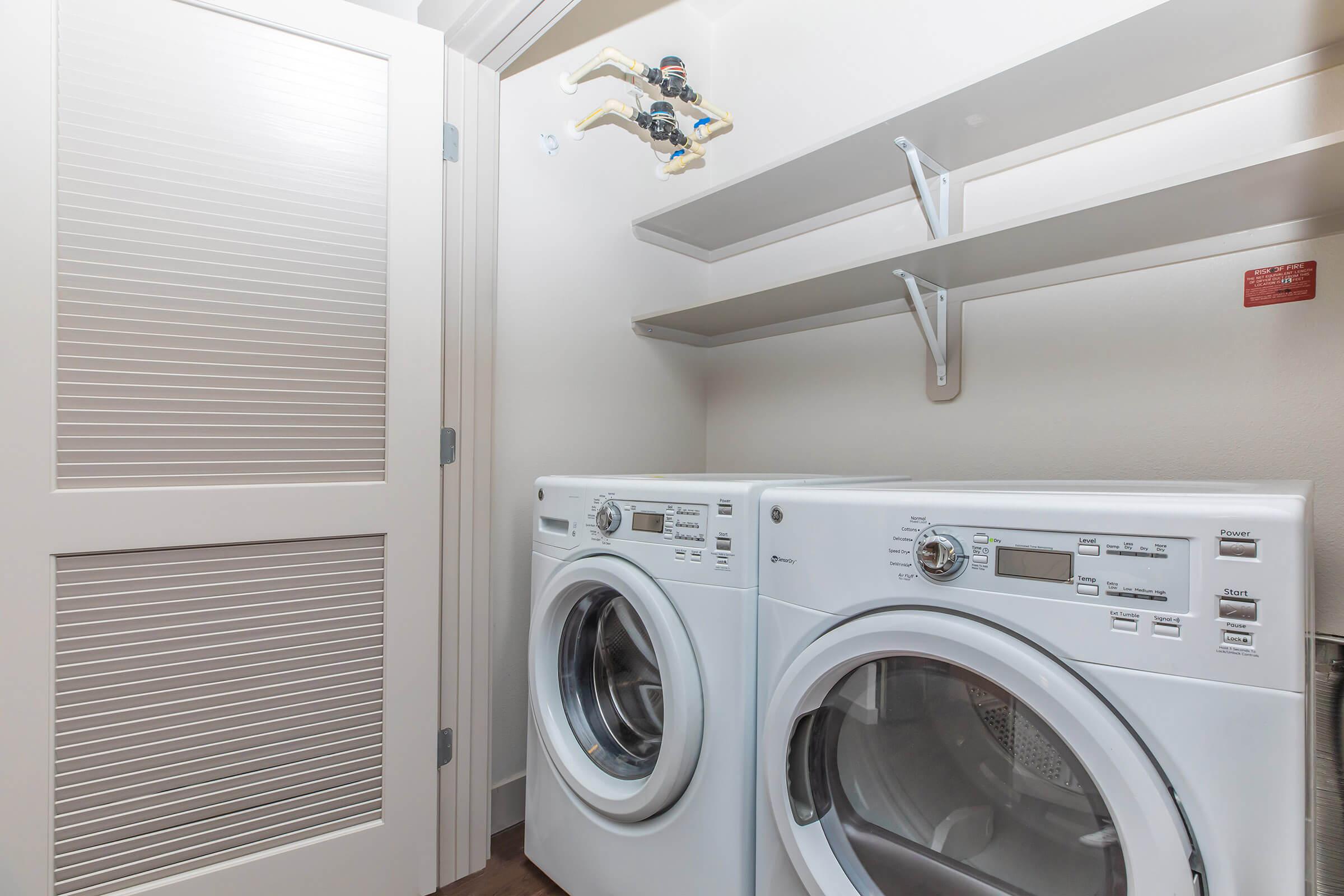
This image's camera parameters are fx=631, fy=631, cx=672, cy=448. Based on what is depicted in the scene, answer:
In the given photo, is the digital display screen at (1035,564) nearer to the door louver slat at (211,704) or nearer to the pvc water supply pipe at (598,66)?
the door louver slat at (211,704)

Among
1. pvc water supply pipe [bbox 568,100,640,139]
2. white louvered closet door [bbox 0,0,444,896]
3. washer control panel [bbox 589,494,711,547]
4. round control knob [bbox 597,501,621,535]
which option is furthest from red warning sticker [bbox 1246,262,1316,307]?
white louvered closet door [bbox 0,0,444,896]

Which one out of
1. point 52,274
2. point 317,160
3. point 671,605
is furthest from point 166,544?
point 671,605

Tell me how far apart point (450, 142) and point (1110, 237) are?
5.03 feet

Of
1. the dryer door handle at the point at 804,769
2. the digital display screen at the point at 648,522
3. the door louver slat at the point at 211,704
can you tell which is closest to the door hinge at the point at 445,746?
the door louver slat at the point at 211,704

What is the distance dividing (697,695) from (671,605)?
17 cm

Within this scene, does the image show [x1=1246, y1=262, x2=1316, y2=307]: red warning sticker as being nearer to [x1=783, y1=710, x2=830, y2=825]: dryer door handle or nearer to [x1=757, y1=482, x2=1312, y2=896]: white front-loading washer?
[x1=757, y1=482, x2=1312, y2=896]: white front-loading washer

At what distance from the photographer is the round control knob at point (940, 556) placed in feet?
2.76

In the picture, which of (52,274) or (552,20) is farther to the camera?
(552,20)

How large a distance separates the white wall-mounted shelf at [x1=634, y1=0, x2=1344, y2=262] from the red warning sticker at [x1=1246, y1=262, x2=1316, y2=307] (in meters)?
0.42

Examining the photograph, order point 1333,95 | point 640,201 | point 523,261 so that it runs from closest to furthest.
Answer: point 1333,95
point 523,261
point 640,201

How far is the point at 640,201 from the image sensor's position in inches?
86.0

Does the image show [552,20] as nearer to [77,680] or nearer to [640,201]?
[640,201]

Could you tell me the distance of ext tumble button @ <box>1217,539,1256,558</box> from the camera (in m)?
0.66

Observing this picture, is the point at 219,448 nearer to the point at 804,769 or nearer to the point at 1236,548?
the point at 804,769
